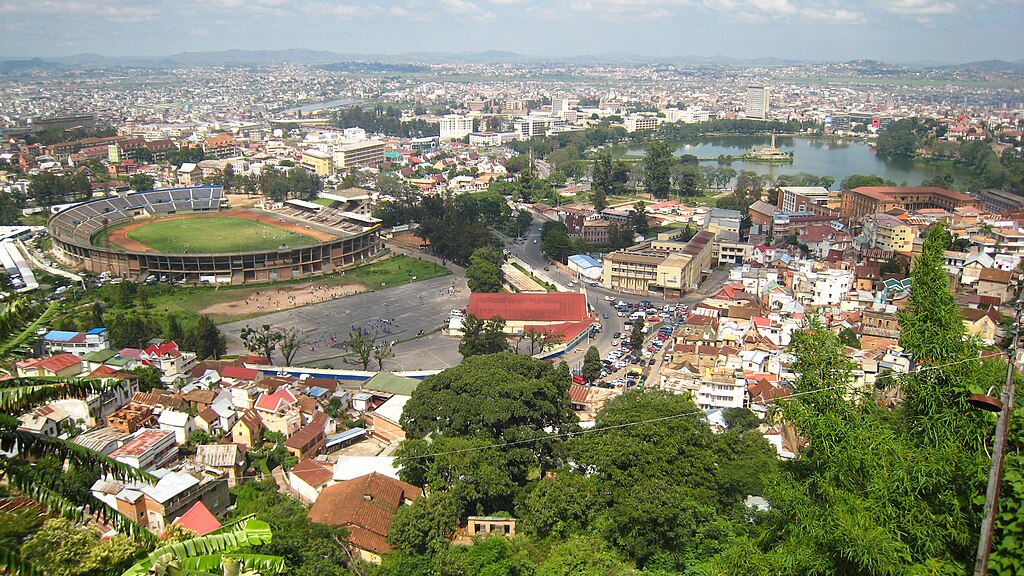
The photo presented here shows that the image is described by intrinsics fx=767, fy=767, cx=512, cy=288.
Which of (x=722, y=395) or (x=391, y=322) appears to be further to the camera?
(x=391, y=322)

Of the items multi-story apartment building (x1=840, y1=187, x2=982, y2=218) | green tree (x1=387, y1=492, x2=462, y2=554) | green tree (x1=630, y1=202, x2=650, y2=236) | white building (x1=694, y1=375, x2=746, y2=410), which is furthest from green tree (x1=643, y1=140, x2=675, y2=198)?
green tree (x1=387, y1=492, x2=462, y2=554)

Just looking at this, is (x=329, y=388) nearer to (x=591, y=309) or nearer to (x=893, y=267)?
(x=591, y=309)

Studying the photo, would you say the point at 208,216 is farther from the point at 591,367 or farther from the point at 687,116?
the point at 687,116

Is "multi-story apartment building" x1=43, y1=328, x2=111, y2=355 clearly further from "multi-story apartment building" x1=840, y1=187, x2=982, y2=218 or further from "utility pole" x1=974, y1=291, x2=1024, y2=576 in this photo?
"multi-story apartment building" x1=840, y1=187, x2=982, y2=218

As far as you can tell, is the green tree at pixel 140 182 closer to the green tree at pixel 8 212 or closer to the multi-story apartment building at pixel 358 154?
the green tree at pixel 8 212

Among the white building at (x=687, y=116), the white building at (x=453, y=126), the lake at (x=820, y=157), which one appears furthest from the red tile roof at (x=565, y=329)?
the white building at (x=687, y=116)

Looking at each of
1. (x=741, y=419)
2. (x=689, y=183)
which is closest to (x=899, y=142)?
(x=689, y=183)

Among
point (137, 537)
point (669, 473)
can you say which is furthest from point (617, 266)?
point (137, 537)
